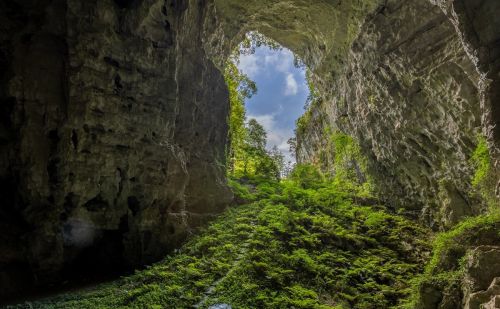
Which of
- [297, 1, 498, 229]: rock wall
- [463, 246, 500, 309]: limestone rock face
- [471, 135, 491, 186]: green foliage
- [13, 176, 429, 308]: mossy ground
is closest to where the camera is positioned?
[463, 246, 500, 309]: limestone rock face

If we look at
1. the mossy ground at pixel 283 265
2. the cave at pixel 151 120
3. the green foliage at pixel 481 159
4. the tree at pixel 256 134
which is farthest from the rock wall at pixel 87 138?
the tree at pixel 256 134

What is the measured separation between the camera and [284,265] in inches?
428

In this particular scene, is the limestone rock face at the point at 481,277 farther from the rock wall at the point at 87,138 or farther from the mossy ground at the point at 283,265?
the rock wall at the point at 87,138

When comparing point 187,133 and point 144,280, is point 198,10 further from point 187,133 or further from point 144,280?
point 144,280

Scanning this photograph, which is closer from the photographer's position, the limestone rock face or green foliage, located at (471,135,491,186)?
the limestone rock face

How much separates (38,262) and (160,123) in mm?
6035

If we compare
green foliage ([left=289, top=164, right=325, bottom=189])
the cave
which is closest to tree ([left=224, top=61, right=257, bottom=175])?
green foliage ([left=289, top=164, right=325, bottom=189])

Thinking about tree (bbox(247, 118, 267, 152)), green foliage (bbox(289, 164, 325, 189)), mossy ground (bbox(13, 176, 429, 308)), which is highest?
tree (bbox(247, 118, 267, 152))

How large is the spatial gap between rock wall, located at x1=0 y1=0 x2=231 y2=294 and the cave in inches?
1.5

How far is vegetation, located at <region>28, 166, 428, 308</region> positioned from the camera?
873 cm

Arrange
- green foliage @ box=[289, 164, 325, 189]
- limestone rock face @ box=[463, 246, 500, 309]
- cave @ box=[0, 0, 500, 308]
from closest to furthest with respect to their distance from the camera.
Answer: limestone rock face @ box=[463, 246, 500, 309], cave @ box=[0, 0, 500, 308], green foliage @ box=[289, 164, 325, 189]

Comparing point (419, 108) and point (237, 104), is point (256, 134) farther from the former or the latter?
point (419, 108)

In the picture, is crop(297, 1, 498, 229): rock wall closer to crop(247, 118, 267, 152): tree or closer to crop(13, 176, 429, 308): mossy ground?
crop(13, 176, 429, 308): mossy ground

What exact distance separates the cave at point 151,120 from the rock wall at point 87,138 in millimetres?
39
